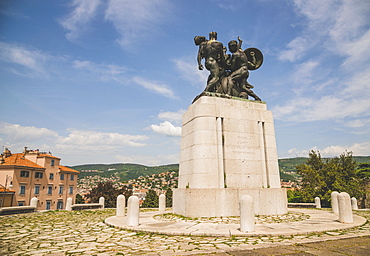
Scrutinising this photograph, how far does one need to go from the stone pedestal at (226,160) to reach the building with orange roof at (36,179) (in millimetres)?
35413

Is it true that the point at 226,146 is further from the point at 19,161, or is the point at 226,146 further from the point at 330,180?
the point at 19,161

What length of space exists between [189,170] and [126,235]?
5218mm

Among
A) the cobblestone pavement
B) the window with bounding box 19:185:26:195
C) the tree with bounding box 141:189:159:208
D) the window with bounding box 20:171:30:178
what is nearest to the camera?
the cobblestone pavement

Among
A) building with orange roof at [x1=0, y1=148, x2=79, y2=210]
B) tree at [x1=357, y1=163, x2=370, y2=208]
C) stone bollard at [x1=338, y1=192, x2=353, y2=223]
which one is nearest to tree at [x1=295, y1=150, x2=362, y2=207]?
tree at [x1=357, y1=163, x2=370, y2=208]

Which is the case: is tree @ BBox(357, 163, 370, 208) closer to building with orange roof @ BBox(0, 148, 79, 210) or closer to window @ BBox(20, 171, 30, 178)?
building with orange roof @ BBox(0, 148, 79, 210)

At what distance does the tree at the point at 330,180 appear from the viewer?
2647 cm

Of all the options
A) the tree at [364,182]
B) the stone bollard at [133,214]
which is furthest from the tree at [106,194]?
the tree at [364,182]

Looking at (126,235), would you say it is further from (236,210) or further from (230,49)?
(230,49)

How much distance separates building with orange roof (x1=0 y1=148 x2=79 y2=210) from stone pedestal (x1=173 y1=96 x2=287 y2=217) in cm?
3541

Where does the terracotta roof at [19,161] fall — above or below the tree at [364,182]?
above

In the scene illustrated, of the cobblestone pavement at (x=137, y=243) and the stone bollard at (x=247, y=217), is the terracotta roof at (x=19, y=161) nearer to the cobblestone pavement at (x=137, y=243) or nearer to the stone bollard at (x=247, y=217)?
the cobblestone pavement at (x=137, y=243)

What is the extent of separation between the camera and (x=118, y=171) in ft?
655

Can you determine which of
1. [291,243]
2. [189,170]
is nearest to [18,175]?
[189,170]

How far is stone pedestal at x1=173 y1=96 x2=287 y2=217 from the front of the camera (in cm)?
1091
